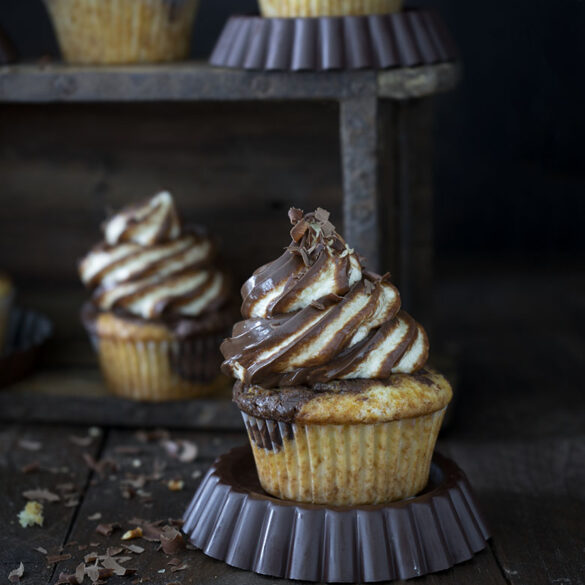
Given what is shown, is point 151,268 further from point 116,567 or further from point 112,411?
point 116,567

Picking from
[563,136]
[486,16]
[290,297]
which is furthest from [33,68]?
[563,136]

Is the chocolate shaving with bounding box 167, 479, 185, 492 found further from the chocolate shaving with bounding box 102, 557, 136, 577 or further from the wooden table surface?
the chocolate shaving with bounding box 102, 557, 136, 577

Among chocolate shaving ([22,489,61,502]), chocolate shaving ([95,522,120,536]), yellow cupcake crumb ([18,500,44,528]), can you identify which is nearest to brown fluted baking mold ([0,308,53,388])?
chocolate shaving ([22,489,61,502])

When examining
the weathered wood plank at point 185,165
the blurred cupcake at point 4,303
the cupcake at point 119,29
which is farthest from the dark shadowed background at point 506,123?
the blurred cupcake at point 4,303

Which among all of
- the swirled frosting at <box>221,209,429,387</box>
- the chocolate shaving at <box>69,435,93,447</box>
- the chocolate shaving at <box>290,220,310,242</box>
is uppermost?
the chocolate shaving at <box>290,220,310,242</box>

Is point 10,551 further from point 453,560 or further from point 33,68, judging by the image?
point 33,68
